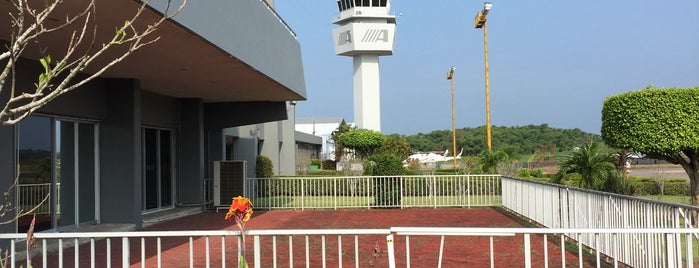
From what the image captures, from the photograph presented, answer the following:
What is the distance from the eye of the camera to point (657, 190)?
23734 mm

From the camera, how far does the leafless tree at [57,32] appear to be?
264 cm

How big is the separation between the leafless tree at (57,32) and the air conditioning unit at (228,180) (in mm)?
6519

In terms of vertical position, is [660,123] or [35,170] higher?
[660,123]

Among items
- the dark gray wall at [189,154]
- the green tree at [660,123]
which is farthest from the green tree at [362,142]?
the green tree at [660,123]

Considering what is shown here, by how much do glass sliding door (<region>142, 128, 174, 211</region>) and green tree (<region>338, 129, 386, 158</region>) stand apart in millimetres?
30766

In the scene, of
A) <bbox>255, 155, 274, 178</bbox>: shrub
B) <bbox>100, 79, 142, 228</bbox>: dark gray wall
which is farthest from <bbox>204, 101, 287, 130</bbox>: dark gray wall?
<bbox>255, 155, 274, 178</bbox>: shrub

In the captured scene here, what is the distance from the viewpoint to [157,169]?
51.0 feet

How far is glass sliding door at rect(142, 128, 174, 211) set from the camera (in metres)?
14.9

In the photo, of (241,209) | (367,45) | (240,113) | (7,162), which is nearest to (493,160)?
(240,113)

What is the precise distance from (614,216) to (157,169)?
1144 centimetres

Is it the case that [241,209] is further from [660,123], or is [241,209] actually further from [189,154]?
[189,154]

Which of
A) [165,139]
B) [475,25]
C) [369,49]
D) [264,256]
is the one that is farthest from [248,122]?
[369,49]

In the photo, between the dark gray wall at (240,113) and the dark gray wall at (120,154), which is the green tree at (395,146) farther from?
the dark gray wall at (120,154)

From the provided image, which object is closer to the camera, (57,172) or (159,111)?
(57,172)
